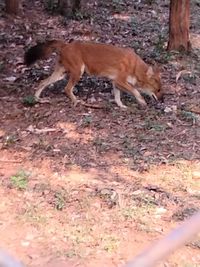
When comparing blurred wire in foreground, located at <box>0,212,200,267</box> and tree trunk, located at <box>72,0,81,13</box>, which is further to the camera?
tree trunk, located at <box>72,0,81,13</box>

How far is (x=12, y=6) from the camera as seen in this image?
1166cm

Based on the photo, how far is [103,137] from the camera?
6.18m

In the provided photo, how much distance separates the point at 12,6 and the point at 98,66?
16.4 feet

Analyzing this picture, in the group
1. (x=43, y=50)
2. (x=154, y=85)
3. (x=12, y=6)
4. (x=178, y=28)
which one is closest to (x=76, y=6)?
(x=12, y=6)

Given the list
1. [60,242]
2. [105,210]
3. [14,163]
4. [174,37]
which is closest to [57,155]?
[14,163]

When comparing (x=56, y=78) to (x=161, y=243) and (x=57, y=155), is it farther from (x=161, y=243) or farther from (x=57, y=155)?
(x=161, y=243)

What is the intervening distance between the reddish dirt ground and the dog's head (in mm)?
122

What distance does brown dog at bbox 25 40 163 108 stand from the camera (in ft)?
23.8

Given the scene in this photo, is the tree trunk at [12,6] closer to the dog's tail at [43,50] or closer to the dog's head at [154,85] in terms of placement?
the dog's tail at [43,50]

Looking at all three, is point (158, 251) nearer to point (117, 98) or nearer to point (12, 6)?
point (117, 98)

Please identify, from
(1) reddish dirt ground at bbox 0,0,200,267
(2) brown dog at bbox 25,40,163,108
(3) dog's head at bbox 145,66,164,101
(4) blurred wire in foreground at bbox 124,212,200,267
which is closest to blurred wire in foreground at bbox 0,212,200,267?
(4) blurred wire in foreground at bbox 124,212,200,267

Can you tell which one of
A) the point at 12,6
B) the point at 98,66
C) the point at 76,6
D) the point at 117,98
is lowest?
the point at 76,6

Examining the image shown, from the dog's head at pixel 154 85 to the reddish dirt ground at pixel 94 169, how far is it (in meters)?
0.12

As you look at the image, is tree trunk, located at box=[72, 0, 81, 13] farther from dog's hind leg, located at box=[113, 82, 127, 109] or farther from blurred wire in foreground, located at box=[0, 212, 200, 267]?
blurred wire in foreground, located at box=[0, 212, 200, 267]
